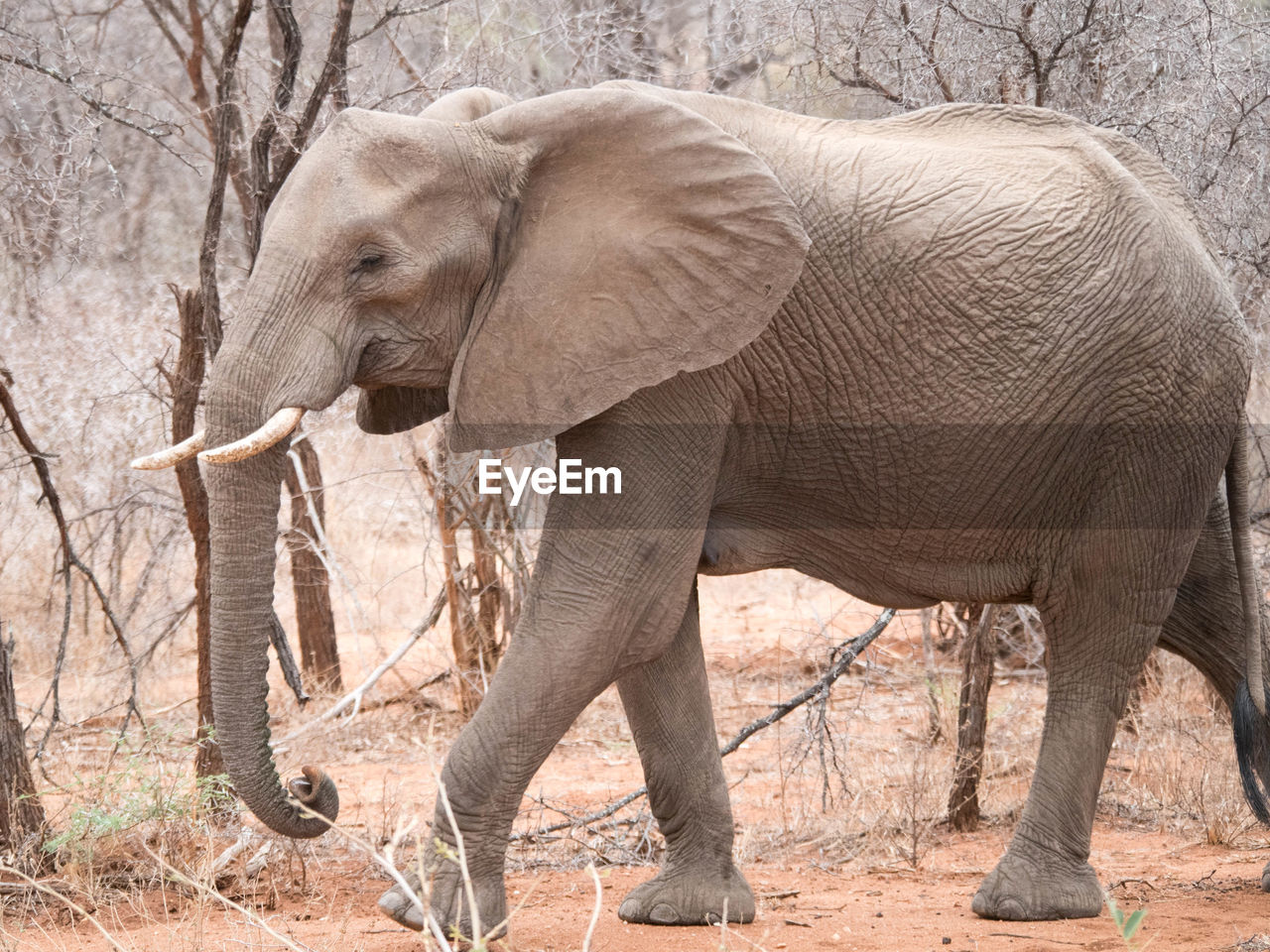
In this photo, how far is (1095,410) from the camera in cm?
457

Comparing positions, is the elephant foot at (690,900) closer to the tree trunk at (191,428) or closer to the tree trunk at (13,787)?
the tree trunk at (191,428)

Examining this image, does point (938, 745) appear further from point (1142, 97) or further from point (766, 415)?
point (766, 415)

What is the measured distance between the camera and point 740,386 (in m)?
4.46

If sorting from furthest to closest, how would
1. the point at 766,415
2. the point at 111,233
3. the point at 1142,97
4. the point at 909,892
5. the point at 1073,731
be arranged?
the point at 111,233 → the point at 1142,97 → the point at 909,892 → the point at 1073,731 → the point at 766,415

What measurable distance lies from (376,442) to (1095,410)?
8277 millimetres

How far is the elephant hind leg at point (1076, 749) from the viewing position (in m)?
4.77

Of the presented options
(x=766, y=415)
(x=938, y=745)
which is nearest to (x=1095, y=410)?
(x=766, y=415)

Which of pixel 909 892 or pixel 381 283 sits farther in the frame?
pixel 909 892

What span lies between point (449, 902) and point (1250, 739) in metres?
2.76

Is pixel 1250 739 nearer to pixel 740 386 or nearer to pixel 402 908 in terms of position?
pixel 740 386

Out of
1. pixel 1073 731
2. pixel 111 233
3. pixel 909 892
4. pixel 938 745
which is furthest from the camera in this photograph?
pixel 111 233

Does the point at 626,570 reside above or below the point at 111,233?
below

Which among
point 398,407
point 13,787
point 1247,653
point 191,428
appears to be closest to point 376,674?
point 191,428

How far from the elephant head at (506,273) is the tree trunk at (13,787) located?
156cm
